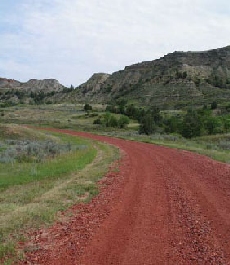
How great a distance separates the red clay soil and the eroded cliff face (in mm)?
96543

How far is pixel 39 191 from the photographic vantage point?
13.8 m

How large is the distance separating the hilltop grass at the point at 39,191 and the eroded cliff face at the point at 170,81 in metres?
91.1

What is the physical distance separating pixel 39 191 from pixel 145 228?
19.9 ft

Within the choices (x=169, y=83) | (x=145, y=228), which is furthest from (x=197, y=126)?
(x=169, y=83)

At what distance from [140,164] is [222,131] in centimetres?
4036

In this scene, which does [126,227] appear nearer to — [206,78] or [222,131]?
[222,131]

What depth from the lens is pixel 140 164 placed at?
835 inches

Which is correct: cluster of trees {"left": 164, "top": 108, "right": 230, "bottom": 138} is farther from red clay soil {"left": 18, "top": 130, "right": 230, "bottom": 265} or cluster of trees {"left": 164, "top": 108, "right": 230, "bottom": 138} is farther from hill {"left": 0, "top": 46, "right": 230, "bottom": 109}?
hill {"left": 0, "top": 46, "right": 230, "bottom": 109}

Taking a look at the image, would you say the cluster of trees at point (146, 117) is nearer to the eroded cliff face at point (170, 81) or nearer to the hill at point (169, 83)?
the hill at point (169, 83)

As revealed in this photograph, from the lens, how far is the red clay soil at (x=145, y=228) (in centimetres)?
710

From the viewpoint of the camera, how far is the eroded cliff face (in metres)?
120

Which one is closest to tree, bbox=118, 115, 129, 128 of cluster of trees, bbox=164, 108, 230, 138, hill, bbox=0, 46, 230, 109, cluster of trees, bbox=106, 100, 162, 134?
cluster of trees, bbox=106, 100, 162, 134

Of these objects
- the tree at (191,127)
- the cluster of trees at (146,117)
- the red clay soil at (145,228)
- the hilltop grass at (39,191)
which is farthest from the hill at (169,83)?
the red clay soil at (145,228)

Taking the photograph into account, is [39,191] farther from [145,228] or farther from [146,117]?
[146,117]
